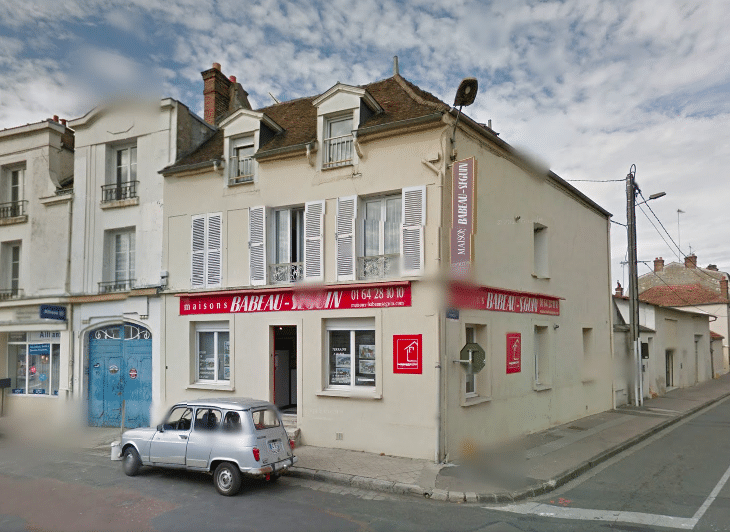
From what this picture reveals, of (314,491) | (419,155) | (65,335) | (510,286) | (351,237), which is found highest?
(419,155)

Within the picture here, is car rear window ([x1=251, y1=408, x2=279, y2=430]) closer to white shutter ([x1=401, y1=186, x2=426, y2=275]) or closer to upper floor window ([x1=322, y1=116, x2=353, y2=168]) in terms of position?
white shutter ([x1=401, y1=186, x2=426, y2=275])

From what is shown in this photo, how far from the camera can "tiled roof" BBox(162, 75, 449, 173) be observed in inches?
504

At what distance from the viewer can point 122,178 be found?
17109 mm

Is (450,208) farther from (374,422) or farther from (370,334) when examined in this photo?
(374,422)

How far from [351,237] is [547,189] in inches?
260

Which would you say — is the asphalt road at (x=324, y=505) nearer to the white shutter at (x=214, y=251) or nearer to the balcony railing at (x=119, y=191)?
the white shutter at (x=214, y=251)

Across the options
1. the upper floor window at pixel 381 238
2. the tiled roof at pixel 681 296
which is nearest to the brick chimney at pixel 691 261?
the tiled roof at pixel 681 296

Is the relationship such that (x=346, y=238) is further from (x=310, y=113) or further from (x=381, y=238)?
(x=310, y=113)

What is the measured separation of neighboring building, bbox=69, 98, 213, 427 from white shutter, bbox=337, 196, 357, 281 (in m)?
5.46

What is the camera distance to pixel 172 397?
1498cm

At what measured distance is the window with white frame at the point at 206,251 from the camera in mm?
14617

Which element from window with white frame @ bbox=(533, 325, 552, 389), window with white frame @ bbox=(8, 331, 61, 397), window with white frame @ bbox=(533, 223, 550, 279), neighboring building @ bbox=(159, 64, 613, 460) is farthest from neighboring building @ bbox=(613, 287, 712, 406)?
window with white frame @ bbox=(8, 331, 61, 397)

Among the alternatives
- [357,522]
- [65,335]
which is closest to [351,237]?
[357,522]

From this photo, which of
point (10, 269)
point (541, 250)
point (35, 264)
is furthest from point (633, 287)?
point (10, 269)
